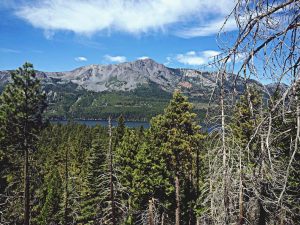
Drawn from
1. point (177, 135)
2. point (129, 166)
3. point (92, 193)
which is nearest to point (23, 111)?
point (177, 135)

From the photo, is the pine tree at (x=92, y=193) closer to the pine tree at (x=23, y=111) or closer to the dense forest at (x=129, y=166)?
the dense forest at (x=129, y=166)

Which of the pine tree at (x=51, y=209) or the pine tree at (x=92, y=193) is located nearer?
the pine tree at (x=92, y=193)

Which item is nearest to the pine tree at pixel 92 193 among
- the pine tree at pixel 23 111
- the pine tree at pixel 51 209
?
the pine tree at pixel 51 209

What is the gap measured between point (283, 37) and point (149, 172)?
2298 cm

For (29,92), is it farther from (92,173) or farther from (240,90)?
(240,90)

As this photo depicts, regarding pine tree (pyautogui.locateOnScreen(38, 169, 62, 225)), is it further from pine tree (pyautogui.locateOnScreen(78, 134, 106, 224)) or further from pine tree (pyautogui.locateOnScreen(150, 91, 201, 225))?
pine tree (pyautogui.locateOnScreen(150, 91, 201, 225))

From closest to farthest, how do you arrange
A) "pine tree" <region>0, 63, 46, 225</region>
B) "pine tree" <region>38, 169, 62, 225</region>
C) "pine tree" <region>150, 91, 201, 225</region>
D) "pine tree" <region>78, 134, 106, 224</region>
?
"pine tree" <region>0, 63, 46, 225</region> < "pine tree" <region>150, 91, 201, 225</region> < "pine tree" <region>78, 134, 106, 224</region> < "pine tree" <region>38, 169, 62, 225</region>

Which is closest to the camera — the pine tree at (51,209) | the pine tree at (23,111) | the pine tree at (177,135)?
the pine tree at (23,111)

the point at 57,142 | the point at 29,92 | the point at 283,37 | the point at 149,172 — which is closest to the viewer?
the point at 283,37

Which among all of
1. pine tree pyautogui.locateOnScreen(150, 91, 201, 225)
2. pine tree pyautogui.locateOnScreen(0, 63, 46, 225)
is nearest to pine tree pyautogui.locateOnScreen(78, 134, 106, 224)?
pine tree pyautogui.locateOnScreen(150, 91, 201, 225)

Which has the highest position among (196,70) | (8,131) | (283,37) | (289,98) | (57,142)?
(283,37)

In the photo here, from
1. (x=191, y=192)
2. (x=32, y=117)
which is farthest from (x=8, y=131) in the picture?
(x=191, y=192)

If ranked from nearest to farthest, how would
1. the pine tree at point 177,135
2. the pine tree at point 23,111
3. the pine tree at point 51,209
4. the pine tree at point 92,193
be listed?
the pine tree at point 23,111, the pine tree at point 177,135, the pine tree at point 92,193, the pine tree at point 51,209

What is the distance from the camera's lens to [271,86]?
282 centimetres
